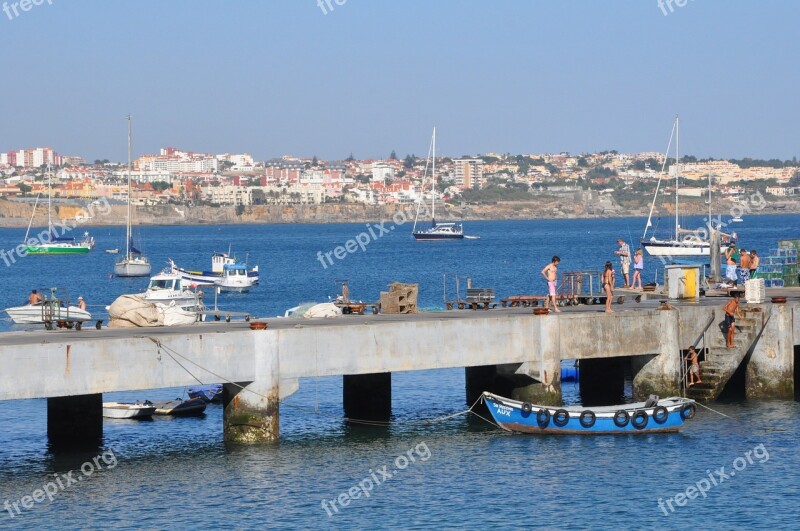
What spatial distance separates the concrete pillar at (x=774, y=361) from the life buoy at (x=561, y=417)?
7.88 meters

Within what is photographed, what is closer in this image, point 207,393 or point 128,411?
point 128,411

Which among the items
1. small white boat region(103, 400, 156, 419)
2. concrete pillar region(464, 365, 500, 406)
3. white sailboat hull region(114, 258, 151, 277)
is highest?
white sailboat hull region(114, 258, 151, 277)

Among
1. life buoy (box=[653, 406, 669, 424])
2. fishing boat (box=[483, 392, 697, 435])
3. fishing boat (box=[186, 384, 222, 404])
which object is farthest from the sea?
fishing boat (box=[186, 384, 222, 404])

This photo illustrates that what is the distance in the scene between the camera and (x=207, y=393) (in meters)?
45.7

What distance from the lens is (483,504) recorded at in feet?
103

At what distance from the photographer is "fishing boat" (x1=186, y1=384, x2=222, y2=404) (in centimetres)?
4381

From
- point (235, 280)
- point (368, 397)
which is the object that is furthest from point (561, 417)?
point (235, 280)

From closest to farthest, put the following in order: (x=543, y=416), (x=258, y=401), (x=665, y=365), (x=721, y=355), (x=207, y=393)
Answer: (x=258, y=401)
(x=543, y=416)
(x=665, y=365)
(x=721, y=355)
(x=207, y=393)

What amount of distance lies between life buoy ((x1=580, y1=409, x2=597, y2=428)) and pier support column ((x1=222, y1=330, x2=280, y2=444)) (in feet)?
27.4

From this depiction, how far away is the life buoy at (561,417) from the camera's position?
37.8m

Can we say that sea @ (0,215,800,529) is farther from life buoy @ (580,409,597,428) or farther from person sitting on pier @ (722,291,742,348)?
person sitting on pier @ (722,291,742,348)

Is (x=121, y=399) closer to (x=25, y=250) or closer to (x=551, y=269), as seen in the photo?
(x=551, y=269)

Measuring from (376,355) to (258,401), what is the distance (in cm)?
343

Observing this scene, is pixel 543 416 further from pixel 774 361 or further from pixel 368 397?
pixel 774 361
